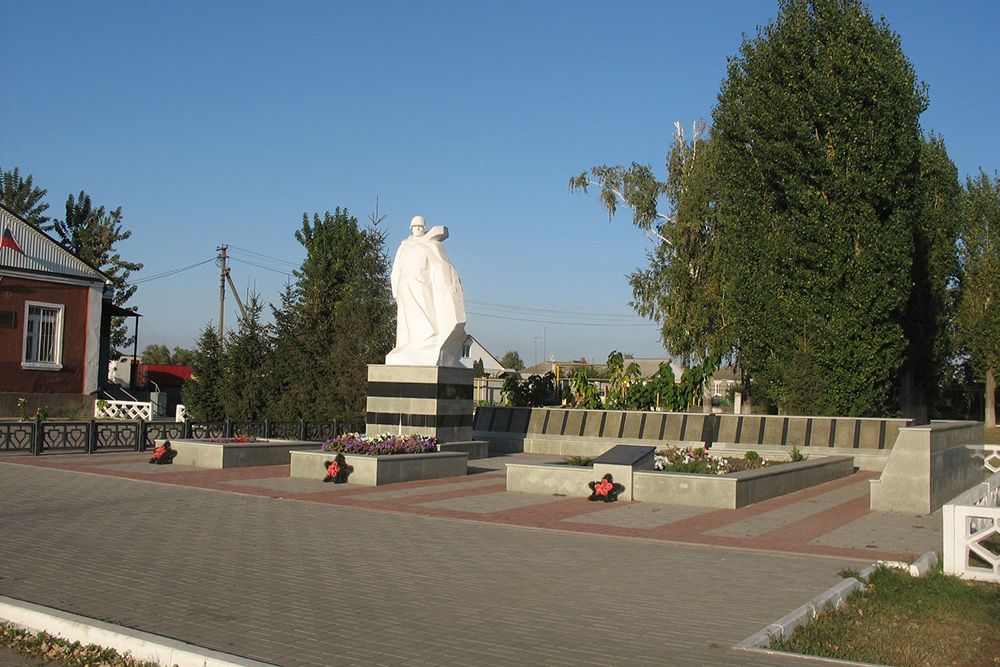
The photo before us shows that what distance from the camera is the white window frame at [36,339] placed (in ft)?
104

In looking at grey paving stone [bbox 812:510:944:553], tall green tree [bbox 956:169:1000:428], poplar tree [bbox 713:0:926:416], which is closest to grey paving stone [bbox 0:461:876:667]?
grey paving stone [bbox 812:510:944:553]

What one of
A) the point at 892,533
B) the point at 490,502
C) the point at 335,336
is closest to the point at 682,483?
the point at 490,502

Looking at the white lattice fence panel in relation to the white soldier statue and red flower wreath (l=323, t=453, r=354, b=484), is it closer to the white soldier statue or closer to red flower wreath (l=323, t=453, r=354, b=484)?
the white soldier statue

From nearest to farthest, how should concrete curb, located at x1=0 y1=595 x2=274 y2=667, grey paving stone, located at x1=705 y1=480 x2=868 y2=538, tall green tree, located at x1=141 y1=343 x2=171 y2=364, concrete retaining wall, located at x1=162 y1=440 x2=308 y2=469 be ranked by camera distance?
concrete curb, located at x1=0 y1=595 x2=274 y2=667, grey paving stone, located at x1=705 y1=480 x2=868 y2=538, concrete retaining wall, located at x1=162 y1=440 x2=308 y2=469, tall green tree, located at x1=141 y1=343 x2=171 y2=364

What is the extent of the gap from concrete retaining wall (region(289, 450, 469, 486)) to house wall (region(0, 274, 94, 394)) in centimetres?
2025

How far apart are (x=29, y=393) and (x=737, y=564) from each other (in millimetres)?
30008

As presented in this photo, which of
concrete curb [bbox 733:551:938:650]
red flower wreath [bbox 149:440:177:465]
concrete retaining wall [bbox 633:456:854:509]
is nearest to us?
concrete curb [bbox 733:551:938:650]

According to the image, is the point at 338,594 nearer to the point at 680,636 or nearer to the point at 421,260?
the point at 680,636

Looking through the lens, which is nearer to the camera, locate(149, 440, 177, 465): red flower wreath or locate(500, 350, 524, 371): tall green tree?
locate(149, 440, 177, 465): red flower wreath

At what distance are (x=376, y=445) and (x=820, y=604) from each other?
10.1 meters

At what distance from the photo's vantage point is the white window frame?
31.6 metres

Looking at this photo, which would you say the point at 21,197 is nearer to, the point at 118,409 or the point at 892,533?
the point at 118,409

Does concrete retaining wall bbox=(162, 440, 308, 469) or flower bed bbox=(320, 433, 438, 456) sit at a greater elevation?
flower bed bbox=(320, 433, 438, 456)

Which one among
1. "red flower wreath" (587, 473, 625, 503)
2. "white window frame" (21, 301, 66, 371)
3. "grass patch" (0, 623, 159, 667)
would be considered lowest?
"grass patch" (0, 623, 159, 667)
